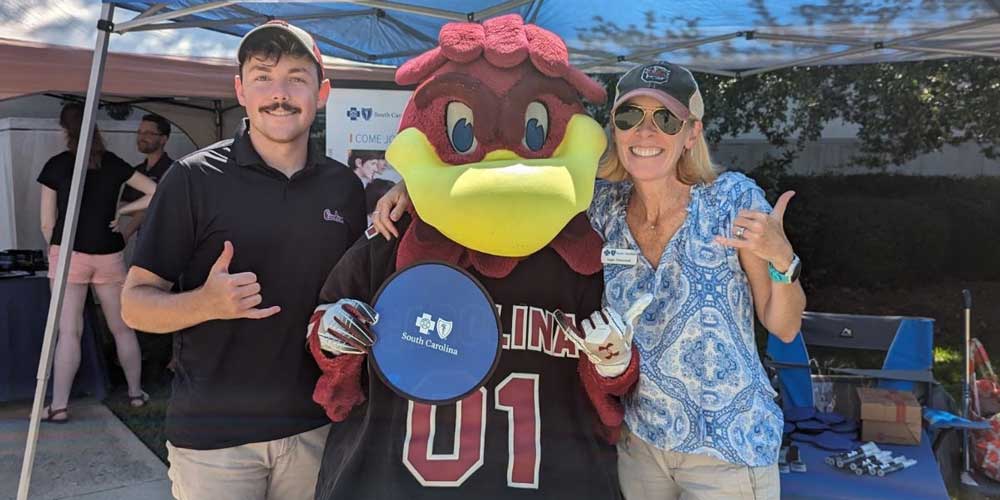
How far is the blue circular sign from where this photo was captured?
1819 mm

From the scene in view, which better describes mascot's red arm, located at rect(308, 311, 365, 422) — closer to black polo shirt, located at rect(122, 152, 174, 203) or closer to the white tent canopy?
the white tent canopy

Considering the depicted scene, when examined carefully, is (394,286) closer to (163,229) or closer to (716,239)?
(163,229)

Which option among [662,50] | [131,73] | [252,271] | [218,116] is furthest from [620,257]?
[218,116]

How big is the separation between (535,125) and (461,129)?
0.63ft

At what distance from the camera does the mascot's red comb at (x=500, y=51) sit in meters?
1.93

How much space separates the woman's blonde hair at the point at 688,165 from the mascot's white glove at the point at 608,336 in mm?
457

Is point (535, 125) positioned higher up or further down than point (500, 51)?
further down

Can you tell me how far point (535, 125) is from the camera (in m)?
1.97

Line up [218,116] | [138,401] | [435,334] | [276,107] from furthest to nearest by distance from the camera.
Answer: [218,116], [138,401], [276,107], [435,334]

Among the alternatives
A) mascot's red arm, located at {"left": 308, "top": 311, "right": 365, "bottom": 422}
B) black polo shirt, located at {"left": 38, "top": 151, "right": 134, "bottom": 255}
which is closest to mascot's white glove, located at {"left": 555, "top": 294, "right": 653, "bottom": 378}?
mascot's red arm, located at {"left": 308, "top": 311, "right": 365, "bottom": 422}

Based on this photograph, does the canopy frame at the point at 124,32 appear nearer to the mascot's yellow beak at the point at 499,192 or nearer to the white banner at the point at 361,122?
the white banner at the point at 361,122

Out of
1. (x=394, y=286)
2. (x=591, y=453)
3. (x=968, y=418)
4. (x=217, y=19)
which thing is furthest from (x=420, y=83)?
(x=968, y=418)

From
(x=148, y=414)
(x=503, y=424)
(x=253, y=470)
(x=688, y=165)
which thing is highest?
(x=688, y=165)

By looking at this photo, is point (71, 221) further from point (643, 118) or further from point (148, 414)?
point (148, 414)
